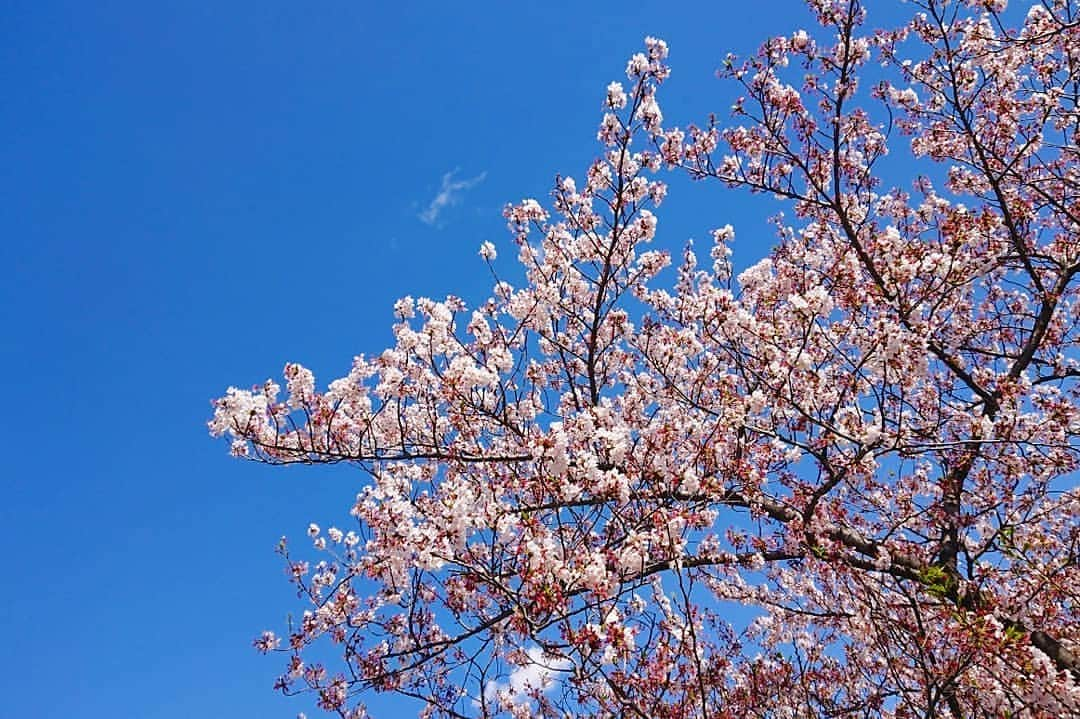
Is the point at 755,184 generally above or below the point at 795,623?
above

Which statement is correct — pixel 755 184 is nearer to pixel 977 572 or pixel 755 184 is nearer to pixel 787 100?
pixel 787 100

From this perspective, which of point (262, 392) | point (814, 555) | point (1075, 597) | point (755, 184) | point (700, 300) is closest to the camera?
point (1075, 597)

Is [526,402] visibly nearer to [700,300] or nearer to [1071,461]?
[700,300]

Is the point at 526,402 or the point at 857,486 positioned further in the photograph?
the point at 526,402

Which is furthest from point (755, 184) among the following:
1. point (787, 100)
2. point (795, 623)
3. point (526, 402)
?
point (795, 623)

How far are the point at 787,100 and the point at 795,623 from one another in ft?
20.6

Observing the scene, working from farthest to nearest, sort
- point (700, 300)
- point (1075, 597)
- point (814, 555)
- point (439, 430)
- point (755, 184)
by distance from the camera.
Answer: point (700, 300), point (755, 184), point (439, 430), point (814, 555), point (1075, 597)

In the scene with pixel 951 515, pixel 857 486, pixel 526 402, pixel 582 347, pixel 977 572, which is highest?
pixel 582 347

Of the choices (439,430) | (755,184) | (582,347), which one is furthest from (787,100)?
(439,430)

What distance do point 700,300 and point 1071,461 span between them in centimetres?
409

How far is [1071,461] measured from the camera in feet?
21.3

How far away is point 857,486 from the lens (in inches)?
286

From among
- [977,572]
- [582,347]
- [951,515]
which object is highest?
[582,347]

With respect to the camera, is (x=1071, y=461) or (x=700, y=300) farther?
(x=700, y=300)
